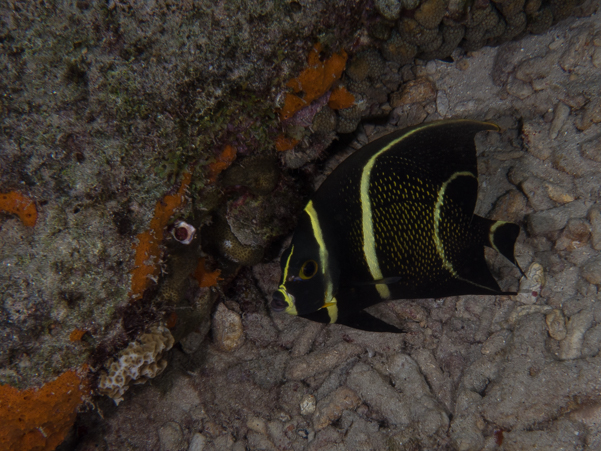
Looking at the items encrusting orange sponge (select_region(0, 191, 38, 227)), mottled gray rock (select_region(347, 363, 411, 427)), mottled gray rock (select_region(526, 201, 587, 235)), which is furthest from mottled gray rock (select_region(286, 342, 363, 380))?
encrusting orange sponge (select_region(0, 191, 38, 227))

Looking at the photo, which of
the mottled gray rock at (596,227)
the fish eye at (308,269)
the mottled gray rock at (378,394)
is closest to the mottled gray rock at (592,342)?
the mottled gray rock at (596,227)

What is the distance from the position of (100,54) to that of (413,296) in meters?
2.17

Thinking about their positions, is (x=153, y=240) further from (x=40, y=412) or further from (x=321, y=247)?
(x=40, y=412)

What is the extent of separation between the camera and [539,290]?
2520 millimetres

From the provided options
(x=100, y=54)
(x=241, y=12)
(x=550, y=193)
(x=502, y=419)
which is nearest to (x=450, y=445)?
(x=502, y=419)

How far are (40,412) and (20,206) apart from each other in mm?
1206

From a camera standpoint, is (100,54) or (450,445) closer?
(100,54)

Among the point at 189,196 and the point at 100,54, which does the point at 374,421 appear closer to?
the point at 189,196

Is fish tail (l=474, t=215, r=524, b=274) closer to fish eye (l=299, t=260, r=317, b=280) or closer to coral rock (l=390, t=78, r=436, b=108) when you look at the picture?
fish eye (l=299, t=260, r=317, b=280)

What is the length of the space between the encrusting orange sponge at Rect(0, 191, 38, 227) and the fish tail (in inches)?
97.6

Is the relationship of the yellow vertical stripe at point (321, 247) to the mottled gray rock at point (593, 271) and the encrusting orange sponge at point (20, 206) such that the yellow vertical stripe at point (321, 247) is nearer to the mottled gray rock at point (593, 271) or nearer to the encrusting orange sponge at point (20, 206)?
the encrusting orange sponge at point (20, 206)

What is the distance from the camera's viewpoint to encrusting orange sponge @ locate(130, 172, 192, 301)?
204cm

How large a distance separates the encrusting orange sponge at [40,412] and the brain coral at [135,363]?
0.45 feet

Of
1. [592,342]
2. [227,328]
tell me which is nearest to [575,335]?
[592,342]
